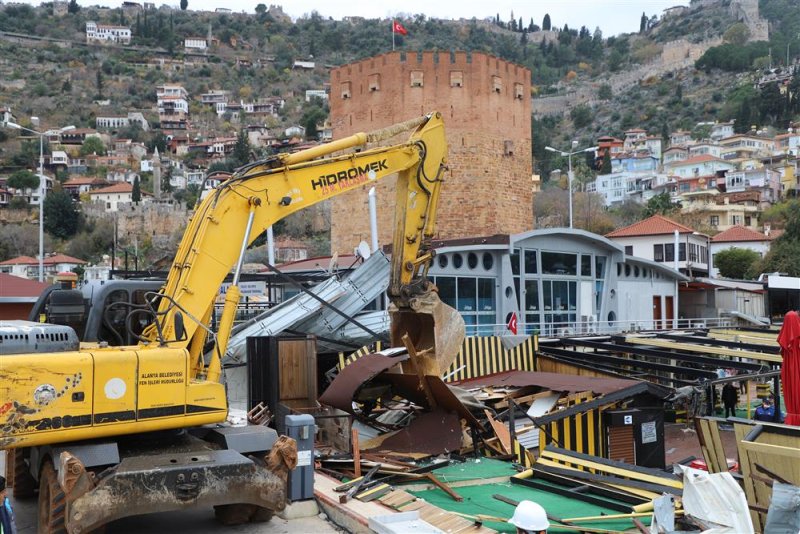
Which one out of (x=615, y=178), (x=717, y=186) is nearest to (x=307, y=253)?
(x=717, y=186)

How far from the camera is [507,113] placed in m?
41.1

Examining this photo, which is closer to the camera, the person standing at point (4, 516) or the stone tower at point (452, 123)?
the person standing at point (4, 516)

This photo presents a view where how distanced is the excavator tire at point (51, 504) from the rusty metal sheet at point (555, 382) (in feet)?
30.8

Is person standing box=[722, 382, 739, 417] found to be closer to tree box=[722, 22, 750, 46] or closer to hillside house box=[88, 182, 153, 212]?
hillside house box=[88, 182, 153, 212]

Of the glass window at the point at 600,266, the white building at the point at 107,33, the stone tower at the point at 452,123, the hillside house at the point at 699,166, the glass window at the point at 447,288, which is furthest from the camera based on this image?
the white building at the point at 107,33

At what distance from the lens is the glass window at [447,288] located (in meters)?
24.9

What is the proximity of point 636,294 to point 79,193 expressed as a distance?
107m

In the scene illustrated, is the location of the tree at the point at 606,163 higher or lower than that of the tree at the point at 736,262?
higher

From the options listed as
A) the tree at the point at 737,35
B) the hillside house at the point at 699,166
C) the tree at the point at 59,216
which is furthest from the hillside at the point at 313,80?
the tree at the point at 59,216

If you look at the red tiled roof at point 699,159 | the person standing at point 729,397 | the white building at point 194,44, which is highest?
the white building at point 194,44

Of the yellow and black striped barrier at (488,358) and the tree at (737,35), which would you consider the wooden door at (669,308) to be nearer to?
the yellow and black striped barrier at (488,358)

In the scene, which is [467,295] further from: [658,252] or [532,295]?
[658,252]

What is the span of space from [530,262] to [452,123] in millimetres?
14095

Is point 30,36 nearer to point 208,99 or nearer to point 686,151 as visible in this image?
point 208,99
